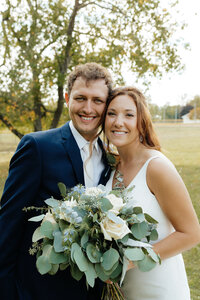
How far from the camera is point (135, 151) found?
2.92 metres

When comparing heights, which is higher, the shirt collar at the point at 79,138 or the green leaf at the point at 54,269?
the shirt collar at the point at 79,138

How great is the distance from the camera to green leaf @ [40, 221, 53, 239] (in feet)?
5.99

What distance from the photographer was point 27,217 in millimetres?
2383

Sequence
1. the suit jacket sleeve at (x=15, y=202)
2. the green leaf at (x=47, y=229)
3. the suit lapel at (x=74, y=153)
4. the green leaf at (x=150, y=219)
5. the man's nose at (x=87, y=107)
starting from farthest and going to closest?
the man's nose at (x=87, y=107) < the suit lapel at (x=74, y=153) < the suit jacket sleeve at (x=15, y=202) < the green leaf at (x=150, y=219) < the green leaf at (x=47, y=229)

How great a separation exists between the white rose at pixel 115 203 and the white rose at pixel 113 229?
7 cm

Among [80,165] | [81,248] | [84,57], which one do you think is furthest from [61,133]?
[84,57]

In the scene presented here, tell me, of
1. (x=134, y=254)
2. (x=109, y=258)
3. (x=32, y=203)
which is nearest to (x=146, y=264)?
(x=134, y=254)

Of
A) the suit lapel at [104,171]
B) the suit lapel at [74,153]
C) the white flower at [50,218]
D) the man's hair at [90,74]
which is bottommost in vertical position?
the white flower at [50,218]

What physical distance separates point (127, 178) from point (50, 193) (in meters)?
0.77

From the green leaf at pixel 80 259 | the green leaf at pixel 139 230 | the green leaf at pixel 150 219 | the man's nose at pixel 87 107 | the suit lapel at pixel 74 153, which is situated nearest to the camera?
the green leaf at pixel 80 259

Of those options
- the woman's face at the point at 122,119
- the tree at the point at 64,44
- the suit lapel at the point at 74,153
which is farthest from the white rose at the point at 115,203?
the tree at the point at 64,44

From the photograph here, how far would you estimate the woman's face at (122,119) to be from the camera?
9.17 feet

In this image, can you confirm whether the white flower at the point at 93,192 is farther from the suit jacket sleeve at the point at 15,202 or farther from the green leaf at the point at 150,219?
the suit jacket sleeve at the point at 15,202

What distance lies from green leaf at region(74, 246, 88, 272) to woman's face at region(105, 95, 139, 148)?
1.30 meters
